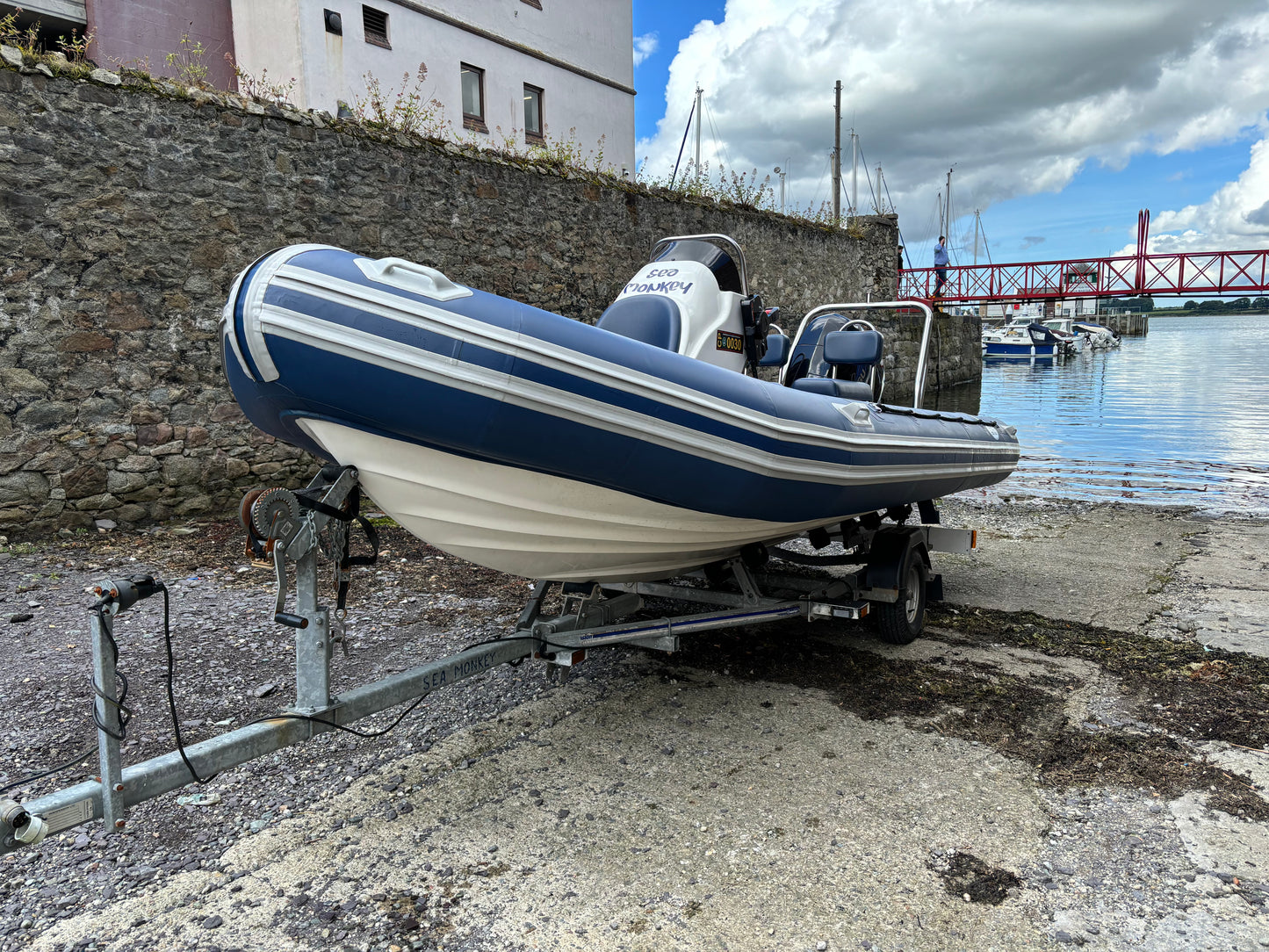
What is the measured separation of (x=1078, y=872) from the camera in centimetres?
222

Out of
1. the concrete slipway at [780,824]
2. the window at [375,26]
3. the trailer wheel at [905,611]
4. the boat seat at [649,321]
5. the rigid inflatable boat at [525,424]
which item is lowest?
the concrete slipway at [780,824]

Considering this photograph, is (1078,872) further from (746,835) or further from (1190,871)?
(746,835)

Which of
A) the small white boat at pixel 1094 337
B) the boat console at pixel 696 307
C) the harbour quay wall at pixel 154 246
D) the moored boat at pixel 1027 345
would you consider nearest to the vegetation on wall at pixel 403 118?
the harbour quay wall at pixel 154 246

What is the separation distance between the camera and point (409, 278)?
2.31m

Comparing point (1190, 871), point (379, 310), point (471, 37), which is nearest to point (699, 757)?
point (1190, 871)

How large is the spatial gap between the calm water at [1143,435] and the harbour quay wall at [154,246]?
7.06 meters

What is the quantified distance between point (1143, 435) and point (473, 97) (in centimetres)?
1307

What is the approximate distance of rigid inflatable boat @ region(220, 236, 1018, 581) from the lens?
2.25 meters

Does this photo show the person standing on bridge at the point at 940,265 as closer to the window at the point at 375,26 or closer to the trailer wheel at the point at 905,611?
the window at the point at 375,26

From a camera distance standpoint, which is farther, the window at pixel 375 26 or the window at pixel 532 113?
the window at pixel 532 113

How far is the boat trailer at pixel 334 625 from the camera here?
73.1 inches

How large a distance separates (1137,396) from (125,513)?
22.4m

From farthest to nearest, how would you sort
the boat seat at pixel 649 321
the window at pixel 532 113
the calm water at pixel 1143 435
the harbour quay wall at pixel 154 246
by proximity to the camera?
1. the window at pixel 532 113
2. the calm water at pixel 1143 435
3. the harbour quay wall at pixel 154 246
4. the boat seat at pixel 649 321

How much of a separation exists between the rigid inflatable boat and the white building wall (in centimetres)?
735
